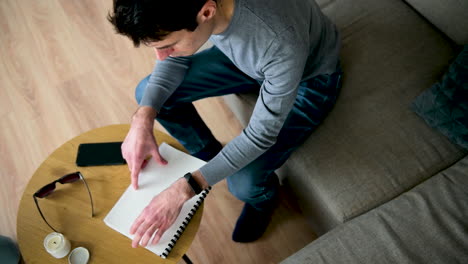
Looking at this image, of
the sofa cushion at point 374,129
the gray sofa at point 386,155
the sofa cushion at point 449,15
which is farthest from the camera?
the sofa cushion at point 449,15

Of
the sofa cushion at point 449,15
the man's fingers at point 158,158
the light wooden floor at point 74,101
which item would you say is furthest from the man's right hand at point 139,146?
the sofa cushion at point 449,15

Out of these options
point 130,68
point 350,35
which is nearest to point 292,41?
point 350,35

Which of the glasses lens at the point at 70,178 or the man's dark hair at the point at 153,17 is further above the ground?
the man's dark hair at the point at 153,17

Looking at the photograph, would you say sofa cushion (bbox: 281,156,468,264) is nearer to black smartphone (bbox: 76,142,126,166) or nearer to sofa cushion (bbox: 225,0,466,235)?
sofa cushion (bbox: 225,0,466,235)

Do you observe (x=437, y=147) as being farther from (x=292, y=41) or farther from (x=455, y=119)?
(x=292, y=41)

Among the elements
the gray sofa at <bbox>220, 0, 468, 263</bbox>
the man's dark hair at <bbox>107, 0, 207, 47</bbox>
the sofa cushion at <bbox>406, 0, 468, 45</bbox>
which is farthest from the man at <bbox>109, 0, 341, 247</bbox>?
the sofa cushion at <bbox>406, 0, 468, 45</bbox>

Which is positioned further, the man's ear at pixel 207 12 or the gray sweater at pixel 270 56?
the gray sweater at pixel 270 56

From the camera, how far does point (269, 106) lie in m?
0.91

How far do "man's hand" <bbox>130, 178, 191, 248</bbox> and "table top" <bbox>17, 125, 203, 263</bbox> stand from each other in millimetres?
52

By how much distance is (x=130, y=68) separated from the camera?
1839 mm

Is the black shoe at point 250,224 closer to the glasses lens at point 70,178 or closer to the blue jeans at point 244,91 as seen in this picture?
the blue jeans at point 244,91

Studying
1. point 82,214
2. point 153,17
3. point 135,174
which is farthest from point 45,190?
point 153,17

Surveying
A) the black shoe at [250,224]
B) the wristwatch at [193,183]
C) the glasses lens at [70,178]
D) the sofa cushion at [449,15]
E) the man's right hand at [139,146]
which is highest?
the sofa cushion at [449,15]

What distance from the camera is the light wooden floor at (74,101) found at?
4.46 feet
